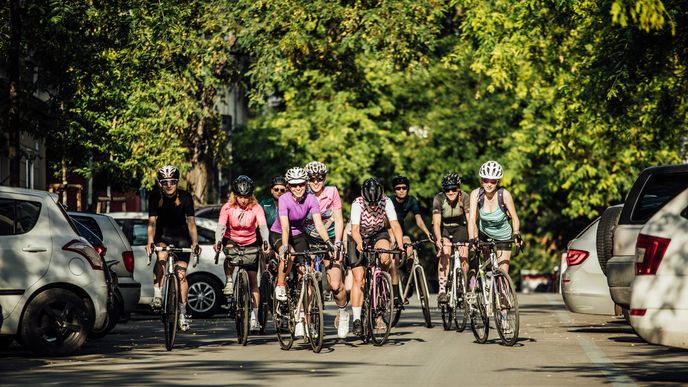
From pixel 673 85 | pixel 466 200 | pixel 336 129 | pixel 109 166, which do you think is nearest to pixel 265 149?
pixel 336 129

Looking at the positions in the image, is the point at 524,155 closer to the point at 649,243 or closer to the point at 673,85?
the point at 673,85

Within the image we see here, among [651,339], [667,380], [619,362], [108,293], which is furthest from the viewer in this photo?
[108,293]

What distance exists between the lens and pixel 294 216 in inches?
618

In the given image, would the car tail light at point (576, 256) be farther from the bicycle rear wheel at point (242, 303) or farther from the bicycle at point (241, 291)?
the bicycle rear wheel at point (242, 303)

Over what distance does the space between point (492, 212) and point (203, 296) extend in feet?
25.7

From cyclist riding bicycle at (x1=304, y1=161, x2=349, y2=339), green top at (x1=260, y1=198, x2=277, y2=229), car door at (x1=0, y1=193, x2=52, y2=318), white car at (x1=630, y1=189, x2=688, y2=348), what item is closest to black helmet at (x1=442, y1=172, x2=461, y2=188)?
cyclist riding bicycle at (x1=304, y1=161, x2=349, y2=339)

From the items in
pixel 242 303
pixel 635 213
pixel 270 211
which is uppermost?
pixel 270 211

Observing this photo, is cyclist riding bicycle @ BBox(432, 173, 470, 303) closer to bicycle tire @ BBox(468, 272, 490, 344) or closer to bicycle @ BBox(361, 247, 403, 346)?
bicycle tire @ BBox(468, 272, 490, 344)

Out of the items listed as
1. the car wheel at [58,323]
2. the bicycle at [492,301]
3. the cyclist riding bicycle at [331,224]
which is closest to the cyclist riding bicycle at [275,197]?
the cyclist riding bicycle at [331,224]

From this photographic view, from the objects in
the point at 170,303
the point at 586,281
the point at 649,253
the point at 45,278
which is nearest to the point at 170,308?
the point at 170,303

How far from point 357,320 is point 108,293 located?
8.86 ft

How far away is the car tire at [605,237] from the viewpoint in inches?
637

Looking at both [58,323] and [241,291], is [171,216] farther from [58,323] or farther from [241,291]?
[58,323]

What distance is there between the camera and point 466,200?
18875 millimetres
